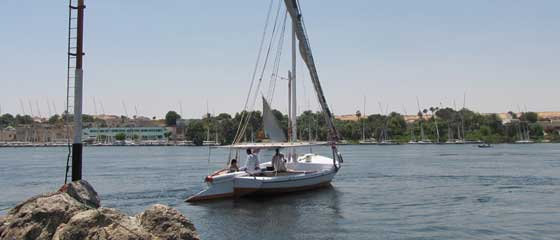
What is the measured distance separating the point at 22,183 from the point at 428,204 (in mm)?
32797

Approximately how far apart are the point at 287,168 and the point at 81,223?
26.0m

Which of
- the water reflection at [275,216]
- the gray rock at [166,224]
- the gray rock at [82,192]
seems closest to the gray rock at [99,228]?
the gray rock at [166,224]

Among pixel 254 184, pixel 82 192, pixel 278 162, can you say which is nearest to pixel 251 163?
pixel 254 184

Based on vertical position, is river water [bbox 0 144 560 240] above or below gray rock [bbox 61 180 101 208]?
below

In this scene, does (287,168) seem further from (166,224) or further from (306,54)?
(166,224)

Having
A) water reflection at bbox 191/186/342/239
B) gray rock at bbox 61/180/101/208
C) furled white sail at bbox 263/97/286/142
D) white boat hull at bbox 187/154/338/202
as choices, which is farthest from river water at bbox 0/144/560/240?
gray rock at bbox 61/180/101/208

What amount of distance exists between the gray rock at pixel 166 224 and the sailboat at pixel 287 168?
15.1m

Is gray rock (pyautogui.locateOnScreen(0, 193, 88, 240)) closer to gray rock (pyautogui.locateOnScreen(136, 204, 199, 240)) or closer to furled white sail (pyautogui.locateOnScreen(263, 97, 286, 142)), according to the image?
gray rock (pyautogui.locateOnScreen(136, 204, 199, 240))

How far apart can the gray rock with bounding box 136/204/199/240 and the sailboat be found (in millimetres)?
15094

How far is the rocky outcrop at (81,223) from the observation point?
15.0m

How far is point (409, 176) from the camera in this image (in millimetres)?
54219

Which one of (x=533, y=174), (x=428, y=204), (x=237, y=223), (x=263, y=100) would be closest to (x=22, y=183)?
(x=263, y=100)

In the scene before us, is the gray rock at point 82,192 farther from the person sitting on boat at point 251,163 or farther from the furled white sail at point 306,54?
the furled white sail at point 306,54

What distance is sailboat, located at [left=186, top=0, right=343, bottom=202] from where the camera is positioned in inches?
1271
